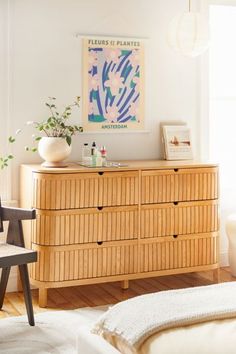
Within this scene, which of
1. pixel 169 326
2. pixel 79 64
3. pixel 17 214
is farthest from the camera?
pixel 79 64

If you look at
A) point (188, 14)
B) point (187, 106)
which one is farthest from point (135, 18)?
point (187, 106)

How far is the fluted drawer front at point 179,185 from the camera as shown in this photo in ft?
14.0

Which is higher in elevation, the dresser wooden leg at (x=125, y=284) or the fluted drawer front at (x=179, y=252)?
the fluted drawer front at (x=179, y=252)

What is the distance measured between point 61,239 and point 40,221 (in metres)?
0.18

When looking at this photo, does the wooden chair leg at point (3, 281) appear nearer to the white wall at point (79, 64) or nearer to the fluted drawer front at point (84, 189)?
the fluted drawer front at point (84, 189)

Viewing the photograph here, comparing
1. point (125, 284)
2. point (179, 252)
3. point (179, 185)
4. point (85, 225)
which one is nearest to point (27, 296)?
point (85, 225)

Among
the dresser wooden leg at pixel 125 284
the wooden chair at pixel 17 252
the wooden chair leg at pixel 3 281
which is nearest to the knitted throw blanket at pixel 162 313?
the wooden chair at pixel 17 252

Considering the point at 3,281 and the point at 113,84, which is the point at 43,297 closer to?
the point at 3,281

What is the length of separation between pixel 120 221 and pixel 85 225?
0.25 m

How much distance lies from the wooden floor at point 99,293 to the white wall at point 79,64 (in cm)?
75

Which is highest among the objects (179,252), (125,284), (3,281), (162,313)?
(162,313)

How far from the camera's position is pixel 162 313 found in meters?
2.20

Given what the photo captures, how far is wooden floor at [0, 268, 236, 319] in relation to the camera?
4.07 meters

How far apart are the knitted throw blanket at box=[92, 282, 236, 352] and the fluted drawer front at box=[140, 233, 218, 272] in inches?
72.9
